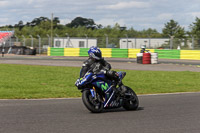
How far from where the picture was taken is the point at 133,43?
152 ft

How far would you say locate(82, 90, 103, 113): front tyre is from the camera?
7715 mm

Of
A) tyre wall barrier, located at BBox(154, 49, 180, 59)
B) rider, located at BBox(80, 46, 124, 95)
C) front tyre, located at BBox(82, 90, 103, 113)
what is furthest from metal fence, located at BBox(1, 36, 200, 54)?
front tyre, located at BBox(82, 90, 103, 113)

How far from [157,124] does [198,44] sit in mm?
31242

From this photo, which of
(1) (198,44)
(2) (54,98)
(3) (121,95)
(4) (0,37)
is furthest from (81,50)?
(3) (121,95)

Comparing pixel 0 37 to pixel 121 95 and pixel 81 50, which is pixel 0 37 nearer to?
pixel 81 50

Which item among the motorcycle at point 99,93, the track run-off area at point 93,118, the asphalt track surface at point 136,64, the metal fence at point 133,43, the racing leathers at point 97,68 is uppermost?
the metal fence at point 133,43

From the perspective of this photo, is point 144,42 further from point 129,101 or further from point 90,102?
point 90,102

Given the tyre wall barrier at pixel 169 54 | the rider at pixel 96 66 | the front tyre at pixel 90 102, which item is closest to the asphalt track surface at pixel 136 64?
the tyre wall barrier at pixel 169 54

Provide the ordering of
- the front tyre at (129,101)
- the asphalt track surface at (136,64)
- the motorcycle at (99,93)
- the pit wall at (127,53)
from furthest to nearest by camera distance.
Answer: the pit wall at (127,53) < the asphalt track surface at (136,64) < the front tyre at (129,101) < the motorcycle at (99,93)

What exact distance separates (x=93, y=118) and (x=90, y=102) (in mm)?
575

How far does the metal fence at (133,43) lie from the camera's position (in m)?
37.8

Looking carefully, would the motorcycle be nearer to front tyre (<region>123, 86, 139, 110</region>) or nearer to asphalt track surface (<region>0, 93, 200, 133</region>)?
front tyre (<region>123, 86, 139, 110</region>)

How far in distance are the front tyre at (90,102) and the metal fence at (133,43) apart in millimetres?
30214

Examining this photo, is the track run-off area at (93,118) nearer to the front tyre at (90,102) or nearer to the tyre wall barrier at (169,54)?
the front tyre at (90,102)
